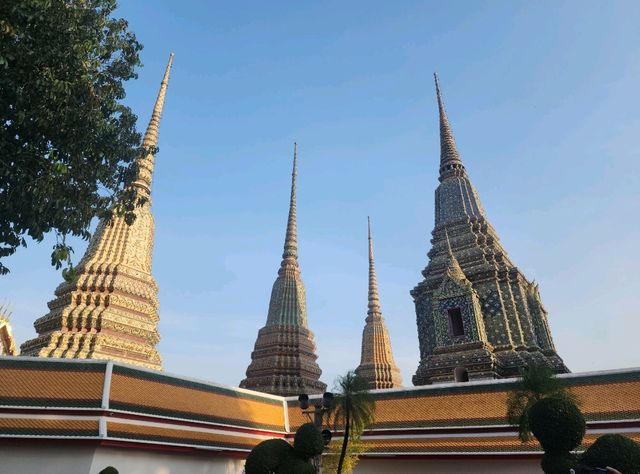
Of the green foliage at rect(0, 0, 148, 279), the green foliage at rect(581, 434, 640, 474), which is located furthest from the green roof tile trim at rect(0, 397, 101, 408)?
the green foliage at rect(581, 434, 640, 474)

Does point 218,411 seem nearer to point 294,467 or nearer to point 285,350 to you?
point 294,467

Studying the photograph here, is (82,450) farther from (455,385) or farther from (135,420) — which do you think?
(455,385)

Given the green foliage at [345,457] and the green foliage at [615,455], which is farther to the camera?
the green foliage at [345,457]

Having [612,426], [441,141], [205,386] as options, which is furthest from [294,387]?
[441,141]

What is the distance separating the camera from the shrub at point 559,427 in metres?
8.05

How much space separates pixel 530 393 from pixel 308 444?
20.4ft

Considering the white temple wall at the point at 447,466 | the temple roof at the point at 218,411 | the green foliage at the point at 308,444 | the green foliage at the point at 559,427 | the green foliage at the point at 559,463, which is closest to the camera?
the green foliage at the point at 559,463

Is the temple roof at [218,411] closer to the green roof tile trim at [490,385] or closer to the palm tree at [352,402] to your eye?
the green roof tile trim at [490,385]

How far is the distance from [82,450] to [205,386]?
4.72 metres

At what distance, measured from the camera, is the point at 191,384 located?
1594 cm

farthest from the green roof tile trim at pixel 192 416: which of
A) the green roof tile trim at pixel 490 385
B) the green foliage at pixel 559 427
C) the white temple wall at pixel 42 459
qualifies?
the green foliage at pixel 559 427

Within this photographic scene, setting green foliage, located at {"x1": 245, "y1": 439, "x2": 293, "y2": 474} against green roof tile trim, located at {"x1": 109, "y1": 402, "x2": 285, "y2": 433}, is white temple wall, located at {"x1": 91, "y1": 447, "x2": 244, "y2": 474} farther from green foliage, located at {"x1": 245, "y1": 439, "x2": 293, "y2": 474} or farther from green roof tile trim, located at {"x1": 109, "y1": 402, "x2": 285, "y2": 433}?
green foliage, located at {"x1": 245, "y1": 439, "x2": 293, "y2": 474}

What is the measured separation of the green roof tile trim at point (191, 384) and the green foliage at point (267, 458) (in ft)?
22.2

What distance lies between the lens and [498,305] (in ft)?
74.8
